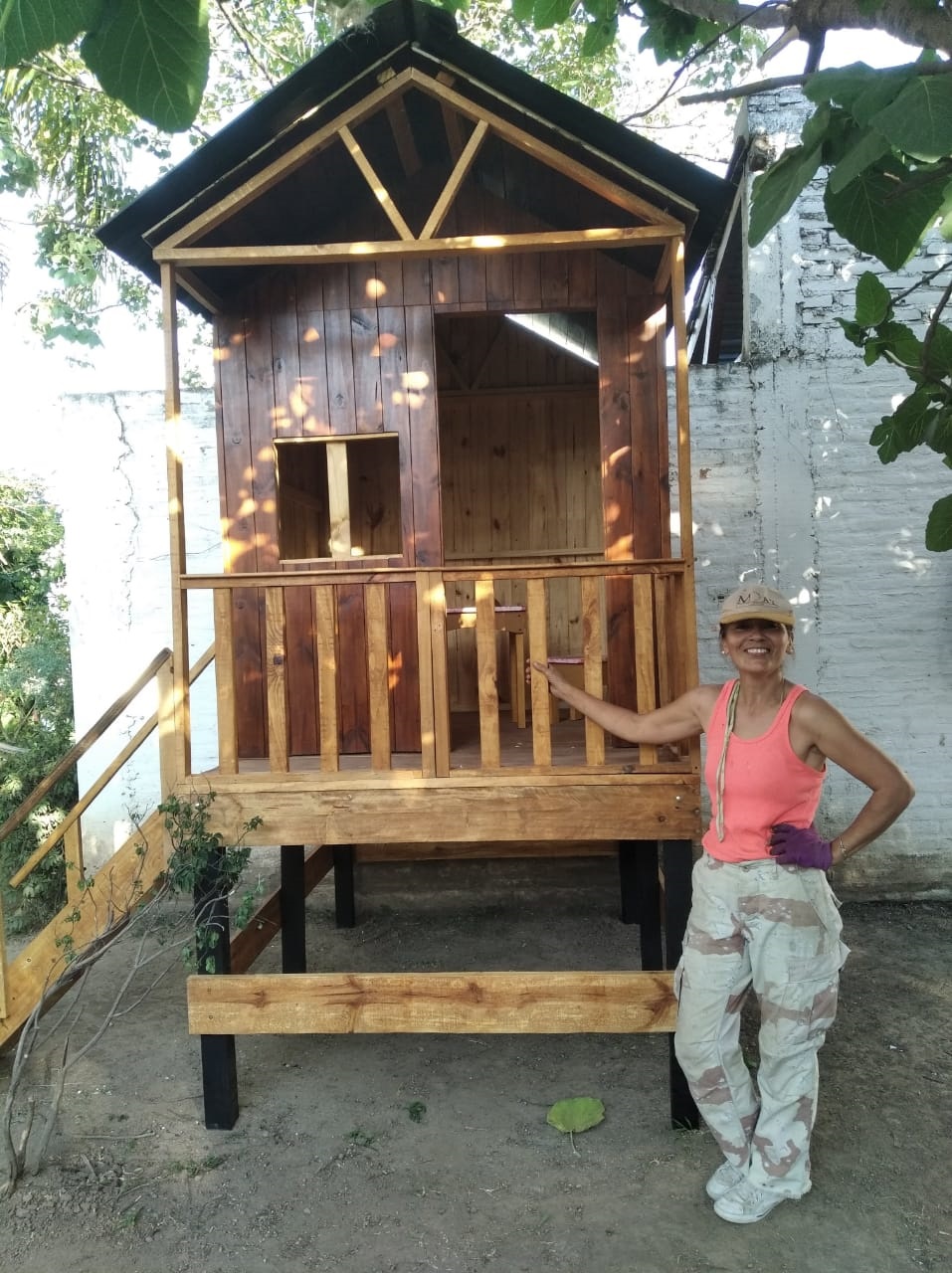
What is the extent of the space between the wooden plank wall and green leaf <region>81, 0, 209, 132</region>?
143 inches

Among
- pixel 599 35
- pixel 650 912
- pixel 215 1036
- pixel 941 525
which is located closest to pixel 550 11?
pixel 599 35

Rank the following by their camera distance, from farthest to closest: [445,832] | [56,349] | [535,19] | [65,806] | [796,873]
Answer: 1. [56,349]
2. [65,806]
3. [445,832]
4. [796,873]
5. [535,19]

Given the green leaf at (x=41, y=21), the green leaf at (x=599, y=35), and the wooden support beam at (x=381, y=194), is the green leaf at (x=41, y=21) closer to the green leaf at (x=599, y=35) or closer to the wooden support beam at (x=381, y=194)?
the green leaf at (x=599, y=35)

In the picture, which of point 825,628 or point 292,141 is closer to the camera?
point 292,141

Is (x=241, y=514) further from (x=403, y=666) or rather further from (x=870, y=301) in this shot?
(x=870, y=301)

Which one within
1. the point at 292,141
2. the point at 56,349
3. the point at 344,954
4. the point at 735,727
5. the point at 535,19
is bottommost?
the point at 344,954

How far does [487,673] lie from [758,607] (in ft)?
3.98

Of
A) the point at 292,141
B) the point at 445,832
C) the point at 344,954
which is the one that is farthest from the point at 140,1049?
the point at 292,141

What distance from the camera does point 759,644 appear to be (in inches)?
120

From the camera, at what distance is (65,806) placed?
770 centimetres

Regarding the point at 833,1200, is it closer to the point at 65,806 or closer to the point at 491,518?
the point at 491,518

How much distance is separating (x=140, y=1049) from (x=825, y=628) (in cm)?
526

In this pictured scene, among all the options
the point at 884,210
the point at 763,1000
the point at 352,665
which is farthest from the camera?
the point at 352,665

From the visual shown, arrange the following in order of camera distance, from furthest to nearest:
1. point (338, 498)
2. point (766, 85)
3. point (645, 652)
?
point (338, 498), point (645, 652), point (766, 85)
